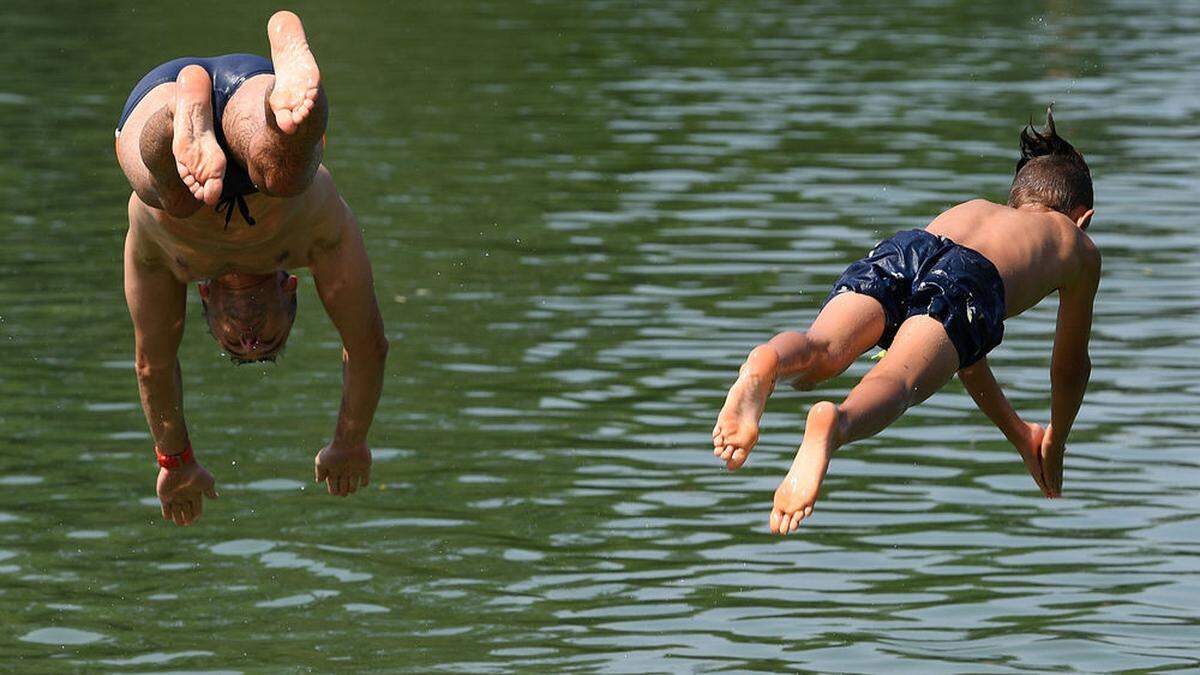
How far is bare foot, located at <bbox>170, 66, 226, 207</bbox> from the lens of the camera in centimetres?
916

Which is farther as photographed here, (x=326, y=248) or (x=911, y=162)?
(x=911, y=162)

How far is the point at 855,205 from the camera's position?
25.2 m

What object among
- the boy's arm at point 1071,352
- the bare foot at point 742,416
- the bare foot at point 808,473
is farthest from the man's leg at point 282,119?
the boy's arm at point 1071,352

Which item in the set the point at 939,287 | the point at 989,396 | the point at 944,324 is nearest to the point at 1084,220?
the point at 989,396

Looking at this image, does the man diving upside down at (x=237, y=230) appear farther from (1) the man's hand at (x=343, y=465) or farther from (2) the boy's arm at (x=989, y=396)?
(2) the boy's arm at (x=989, y=396)

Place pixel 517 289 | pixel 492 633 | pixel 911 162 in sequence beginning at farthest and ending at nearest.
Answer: pixel 911 162, pixel 517 289, pixel 492 633

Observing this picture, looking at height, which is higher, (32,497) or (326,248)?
(326,248)

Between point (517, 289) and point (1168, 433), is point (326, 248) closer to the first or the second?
point (1168, 433)

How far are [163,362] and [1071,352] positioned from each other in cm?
449

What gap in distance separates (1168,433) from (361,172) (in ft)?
38.0

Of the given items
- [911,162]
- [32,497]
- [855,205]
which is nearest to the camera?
[32,497]

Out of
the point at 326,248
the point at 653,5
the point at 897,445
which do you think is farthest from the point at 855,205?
the point at 653,5

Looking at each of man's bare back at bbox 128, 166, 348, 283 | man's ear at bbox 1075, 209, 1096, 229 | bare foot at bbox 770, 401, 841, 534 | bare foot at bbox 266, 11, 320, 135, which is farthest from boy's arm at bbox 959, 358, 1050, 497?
bare foot at bbox 266, 11, 320, 135

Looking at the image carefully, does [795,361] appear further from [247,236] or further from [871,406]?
[247,236]
